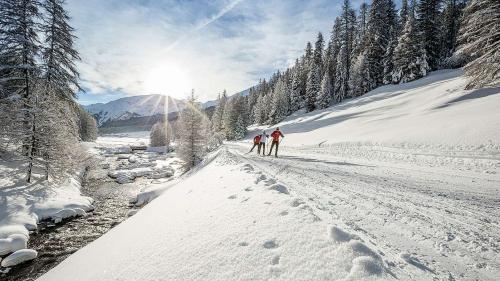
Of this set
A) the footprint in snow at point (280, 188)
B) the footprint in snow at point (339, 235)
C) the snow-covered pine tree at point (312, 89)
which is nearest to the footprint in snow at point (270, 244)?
the footprint in snow at point (339, 235)

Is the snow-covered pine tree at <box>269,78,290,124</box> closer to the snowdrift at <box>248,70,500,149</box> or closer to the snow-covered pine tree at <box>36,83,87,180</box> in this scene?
the snowdrift at <box>248,70,500,149</box>

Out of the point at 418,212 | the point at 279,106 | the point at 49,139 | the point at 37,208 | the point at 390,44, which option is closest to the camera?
the point at 418,212

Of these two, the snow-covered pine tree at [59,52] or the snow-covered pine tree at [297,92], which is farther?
the snow-covered pine tree at [297,92]

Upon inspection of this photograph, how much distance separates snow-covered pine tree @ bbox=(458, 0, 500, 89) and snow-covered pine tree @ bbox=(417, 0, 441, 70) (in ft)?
112

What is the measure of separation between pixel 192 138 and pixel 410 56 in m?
40.4

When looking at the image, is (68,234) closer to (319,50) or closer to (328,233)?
(328,233)

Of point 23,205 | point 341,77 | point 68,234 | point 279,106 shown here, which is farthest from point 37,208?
point 341,77

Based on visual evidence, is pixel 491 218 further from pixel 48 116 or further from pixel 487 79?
pixel 48 116

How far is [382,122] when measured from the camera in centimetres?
2605

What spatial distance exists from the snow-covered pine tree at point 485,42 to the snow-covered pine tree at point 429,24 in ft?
112

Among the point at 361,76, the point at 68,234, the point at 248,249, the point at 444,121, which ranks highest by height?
→ the point at 361,76

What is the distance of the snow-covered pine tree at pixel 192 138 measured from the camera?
92.4 feet

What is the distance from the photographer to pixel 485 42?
15.2 m

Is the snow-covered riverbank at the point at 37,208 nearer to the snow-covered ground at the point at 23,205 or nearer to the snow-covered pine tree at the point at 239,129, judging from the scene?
the snow-covered ground at the point at 23,205
